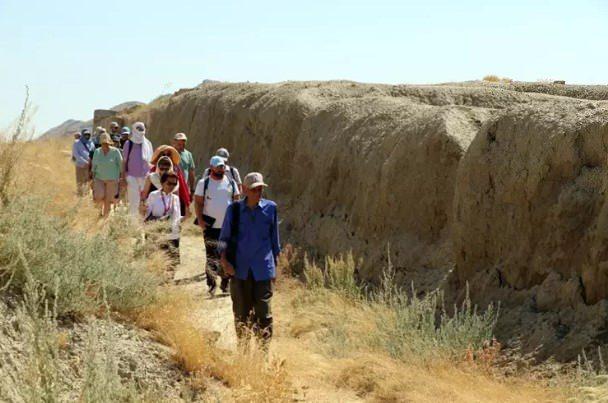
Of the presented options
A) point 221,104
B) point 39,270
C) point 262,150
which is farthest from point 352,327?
point 221,104

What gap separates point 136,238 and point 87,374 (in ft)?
10.9

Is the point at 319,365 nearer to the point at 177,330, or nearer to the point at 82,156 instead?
the point at 177,330

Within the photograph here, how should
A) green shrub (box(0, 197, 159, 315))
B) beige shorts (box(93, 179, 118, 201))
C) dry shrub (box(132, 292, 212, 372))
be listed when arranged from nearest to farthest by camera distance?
green shrub (box(0, 197, 159, 315)) → dry shrub (box(132, 292, 212, 372)) → beige shorts (box(93, 179, 118, 201))

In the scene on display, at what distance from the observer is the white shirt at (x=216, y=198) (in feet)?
33.7

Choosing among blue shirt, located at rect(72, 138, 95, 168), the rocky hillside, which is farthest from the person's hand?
blue shirt, located at rect(72, 138, 95, 168)

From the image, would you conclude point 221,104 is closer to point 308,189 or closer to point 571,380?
point 308,189

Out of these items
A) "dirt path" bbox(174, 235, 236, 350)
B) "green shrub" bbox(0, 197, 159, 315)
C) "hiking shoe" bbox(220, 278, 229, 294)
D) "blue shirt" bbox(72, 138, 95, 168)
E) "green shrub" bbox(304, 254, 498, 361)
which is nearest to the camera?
"green shrub" bbox(0, 197, 159, 315)

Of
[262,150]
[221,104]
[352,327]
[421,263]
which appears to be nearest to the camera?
[352,327]

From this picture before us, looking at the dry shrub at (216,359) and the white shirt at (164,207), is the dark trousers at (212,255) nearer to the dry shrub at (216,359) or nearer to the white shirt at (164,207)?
the white shirt at (164,207)

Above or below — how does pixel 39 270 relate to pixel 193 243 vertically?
above

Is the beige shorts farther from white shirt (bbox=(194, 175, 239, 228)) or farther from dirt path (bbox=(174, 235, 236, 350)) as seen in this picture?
white shirt (bbox=(194, 175, 239, 228))

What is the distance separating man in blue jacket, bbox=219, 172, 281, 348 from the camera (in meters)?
7.40

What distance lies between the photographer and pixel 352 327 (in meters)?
9.05

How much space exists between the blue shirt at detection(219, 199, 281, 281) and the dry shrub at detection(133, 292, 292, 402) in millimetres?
750
